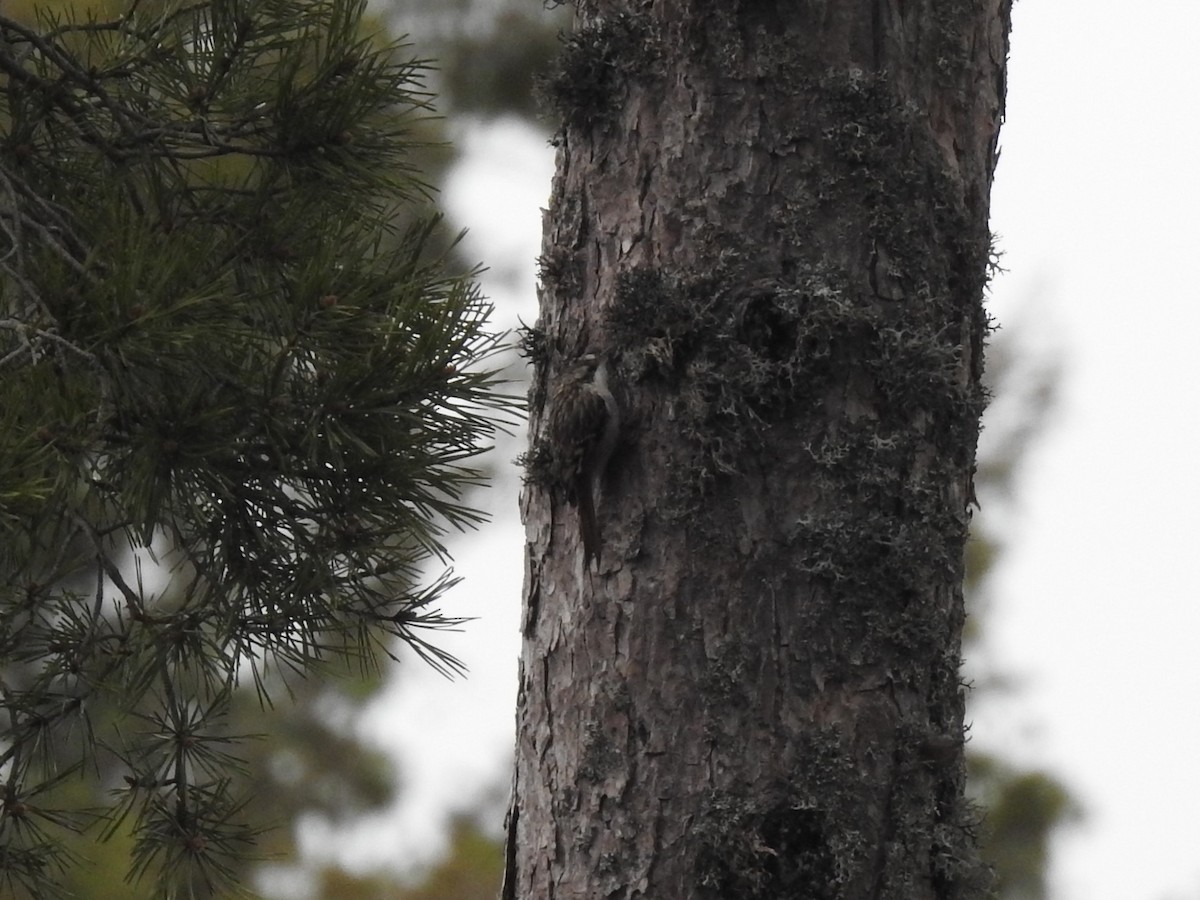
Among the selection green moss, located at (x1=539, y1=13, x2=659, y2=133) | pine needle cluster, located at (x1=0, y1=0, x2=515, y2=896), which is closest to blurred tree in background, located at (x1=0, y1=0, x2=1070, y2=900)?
pine needle cluster, located at (x1=0, y1=0, x2=515, y2=896)

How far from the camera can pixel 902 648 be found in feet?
4.08

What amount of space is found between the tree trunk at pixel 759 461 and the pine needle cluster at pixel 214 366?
0.29 m

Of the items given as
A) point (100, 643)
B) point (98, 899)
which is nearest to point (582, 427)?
point (100, 643)

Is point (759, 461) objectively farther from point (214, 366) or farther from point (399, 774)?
point (399, 774)

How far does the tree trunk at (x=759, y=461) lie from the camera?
1206 millimetres

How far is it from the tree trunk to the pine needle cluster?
0.29 m

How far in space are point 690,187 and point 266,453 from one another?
0.63 m

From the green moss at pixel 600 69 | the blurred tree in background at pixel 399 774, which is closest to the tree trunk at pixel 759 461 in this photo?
the green moss at pixel 600 69

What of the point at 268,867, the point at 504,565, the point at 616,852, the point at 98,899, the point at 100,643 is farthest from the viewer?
the point at 504,565

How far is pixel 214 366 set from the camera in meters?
1.53

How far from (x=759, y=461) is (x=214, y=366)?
0.68 m

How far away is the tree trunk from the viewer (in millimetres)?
1206

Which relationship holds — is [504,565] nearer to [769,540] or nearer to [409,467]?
[409,467]

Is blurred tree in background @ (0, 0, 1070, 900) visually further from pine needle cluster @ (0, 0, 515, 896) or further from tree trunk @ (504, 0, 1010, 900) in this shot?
tree trunk @ (504, 0, 1010, 900)
